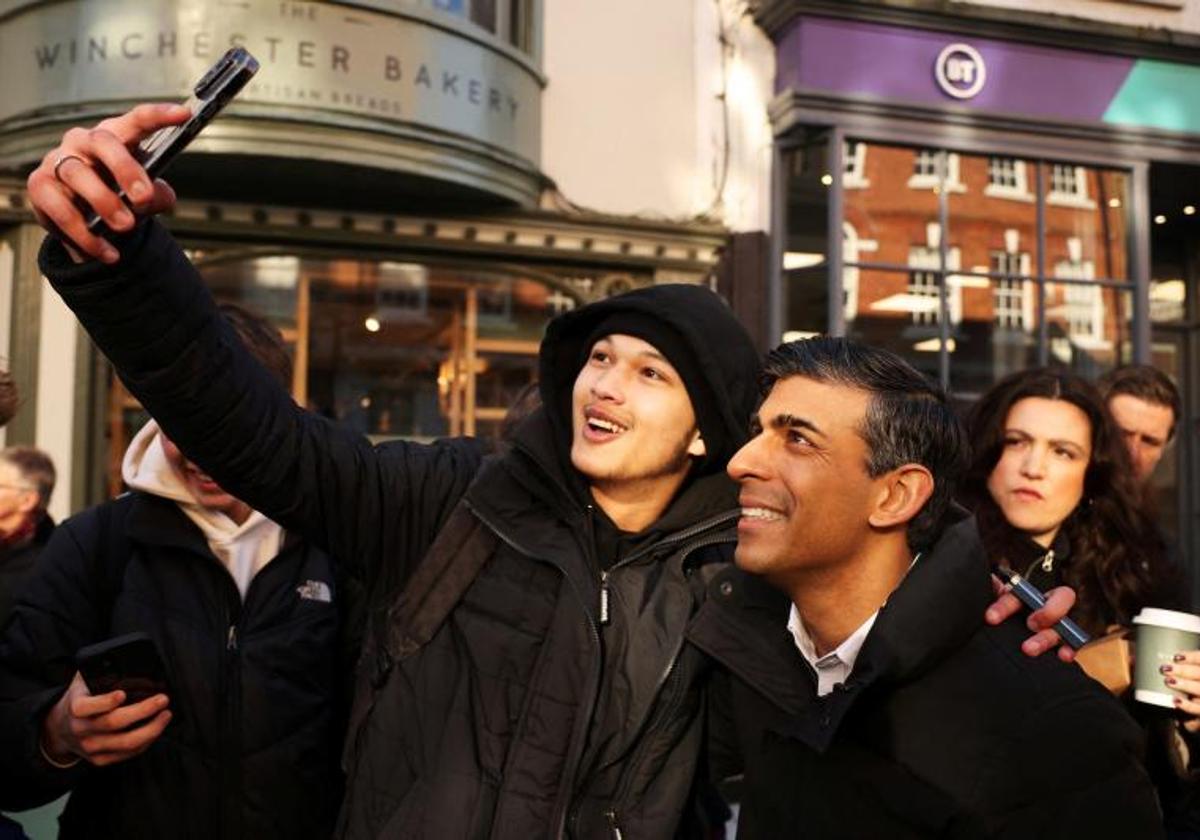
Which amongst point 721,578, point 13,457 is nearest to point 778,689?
point 721,578

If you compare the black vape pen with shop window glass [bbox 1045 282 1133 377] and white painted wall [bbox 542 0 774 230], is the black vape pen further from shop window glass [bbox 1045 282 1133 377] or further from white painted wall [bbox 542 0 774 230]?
shop window glass [bbox 1045 282 1133 377]

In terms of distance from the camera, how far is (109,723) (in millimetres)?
2166

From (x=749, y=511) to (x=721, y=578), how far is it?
22 centimetres

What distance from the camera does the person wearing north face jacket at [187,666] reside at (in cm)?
245

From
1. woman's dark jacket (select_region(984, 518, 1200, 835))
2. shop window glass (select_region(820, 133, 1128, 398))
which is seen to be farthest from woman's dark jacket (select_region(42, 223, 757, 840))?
shop window glass (select_region(820, 133, 1128, 398))

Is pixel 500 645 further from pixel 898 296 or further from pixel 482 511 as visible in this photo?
pixel 898 296

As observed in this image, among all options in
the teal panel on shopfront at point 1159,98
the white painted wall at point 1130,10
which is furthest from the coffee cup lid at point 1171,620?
the teal panel on shopfront at point 1159,98

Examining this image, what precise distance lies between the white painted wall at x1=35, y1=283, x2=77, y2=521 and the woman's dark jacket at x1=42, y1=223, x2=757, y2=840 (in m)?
5.81

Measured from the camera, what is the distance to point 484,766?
2.09 meters

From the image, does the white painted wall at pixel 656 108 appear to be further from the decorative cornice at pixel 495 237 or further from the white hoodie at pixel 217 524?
the white hoodie at pixel 217 524

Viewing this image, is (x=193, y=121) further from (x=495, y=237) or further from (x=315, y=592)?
(x=495, y=237)

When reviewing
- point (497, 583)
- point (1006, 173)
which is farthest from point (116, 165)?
point (1006, 173)

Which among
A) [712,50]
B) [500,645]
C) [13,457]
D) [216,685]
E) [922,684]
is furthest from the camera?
[712,50]

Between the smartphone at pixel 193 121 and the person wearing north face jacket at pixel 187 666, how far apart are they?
0.80m
